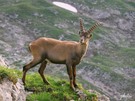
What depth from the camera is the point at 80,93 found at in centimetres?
2214

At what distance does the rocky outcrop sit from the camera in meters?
16.6

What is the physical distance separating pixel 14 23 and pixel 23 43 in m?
12.4

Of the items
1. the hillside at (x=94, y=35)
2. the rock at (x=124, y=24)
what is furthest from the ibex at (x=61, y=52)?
the rock at (x=124, y=24)

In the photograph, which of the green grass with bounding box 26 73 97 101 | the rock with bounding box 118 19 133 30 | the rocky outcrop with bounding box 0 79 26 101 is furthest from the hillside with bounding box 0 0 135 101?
the rocky outcrop with bounding box 0 79 26 101

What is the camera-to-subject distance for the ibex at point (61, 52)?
72.0 ft

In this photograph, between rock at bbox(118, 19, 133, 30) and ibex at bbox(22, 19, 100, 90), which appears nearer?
ibex at bbox(22, 19, 100, 90)

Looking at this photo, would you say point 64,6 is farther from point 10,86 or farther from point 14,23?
point 10,86

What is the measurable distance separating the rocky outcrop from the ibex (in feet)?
10.1

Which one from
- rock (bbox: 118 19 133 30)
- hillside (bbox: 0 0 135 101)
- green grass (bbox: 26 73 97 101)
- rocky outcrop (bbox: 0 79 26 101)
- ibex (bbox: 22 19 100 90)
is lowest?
rock (bbox: 118 19 133 30)

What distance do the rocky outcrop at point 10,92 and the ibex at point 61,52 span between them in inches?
122

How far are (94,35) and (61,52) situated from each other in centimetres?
10885

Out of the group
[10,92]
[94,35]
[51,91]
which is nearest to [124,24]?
[94,35]

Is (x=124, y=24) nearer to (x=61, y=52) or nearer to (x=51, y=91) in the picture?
(x=61, y=52)

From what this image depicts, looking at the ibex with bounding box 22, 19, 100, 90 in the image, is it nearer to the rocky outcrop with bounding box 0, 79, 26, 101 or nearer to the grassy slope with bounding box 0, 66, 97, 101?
the grassy slope with bounding box 0, 66, 97, 101
